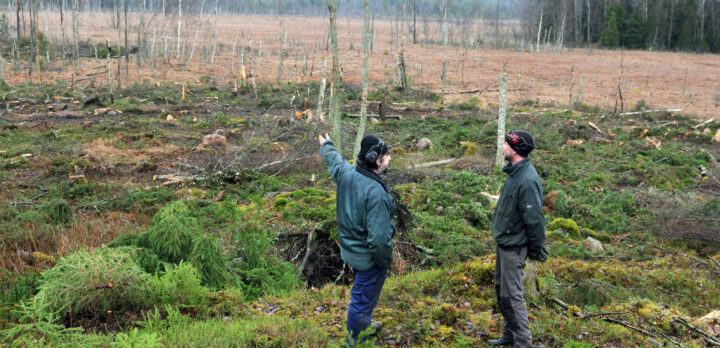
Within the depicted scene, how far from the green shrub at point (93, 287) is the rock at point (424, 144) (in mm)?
12576

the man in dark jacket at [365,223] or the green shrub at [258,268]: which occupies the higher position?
the man in dark jacket at [365,223]

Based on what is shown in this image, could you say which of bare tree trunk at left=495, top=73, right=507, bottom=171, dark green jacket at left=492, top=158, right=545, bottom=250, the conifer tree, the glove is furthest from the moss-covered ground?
the conifer tree

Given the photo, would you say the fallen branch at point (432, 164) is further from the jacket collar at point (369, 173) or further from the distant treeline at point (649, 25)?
the distant treeline at point (649, 25)

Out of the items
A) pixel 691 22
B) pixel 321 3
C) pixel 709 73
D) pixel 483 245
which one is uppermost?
pixel 321 3

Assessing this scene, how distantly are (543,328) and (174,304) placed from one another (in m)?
3.94

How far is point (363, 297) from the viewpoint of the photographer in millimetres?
4504

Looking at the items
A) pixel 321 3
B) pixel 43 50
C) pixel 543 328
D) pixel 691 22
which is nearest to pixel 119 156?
pixel 543 328

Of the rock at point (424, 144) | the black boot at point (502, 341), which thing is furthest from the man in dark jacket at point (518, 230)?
the rock at point (424, 144)

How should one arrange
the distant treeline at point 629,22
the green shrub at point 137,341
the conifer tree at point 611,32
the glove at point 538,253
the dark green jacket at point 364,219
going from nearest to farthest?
the green shrub at point 137,341 < the dark green jacket at point 364,219 < the glove at point 538,253 < the distant treeline at point 629,22 < the conifer tree at point 611,32

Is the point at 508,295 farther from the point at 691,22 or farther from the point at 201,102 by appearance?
the point at 691,22

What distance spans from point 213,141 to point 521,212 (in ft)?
44.2

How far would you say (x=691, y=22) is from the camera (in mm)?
63531

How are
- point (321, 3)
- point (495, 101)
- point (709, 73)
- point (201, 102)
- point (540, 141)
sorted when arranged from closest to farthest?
1. point (540, 141)
2. point (201, 102)
3. point (495, 101)
4. point (709, 73)
5. point (321, 3)

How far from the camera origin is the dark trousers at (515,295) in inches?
185
